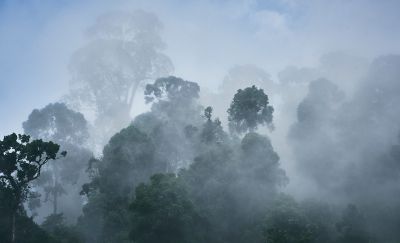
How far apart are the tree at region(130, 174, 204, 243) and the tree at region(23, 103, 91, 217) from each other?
2664cm

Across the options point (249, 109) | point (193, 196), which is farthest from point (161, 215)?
point (249, 109)

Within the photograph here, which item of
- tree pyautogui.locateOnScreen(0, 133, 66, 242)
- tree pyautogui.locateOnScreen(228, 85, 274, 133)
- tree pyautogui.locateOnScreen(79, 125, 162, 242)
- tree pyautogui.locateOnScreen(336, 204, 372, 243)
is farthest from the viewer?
tree pyautogui.locateOnScreen(228, 85, 274, 133)

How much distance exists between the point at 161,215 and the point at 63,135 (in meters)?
33.5

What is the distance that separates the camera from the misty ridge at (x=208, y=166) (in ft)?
123

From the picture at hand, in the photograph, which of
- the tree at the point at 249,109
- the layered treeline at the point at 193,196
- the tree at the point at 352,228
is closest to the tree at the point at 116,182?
the layered treeline at the point at 193,196

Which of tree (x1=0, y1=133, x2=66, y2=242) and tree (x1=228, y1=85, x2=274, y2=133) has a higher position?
tree (x1=228, y1=85, x2=274, y2=133)

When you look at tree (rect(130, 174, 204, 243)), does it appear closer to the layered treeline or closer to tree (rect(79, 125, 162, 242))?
the layered treeline

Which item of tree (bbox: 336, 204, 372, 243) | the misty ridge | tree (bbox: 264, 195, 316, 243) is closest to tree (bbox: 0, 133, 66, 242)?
the misty ridge

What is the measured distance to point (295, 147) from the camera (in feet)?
212

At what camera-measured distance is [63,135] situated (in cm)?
6419

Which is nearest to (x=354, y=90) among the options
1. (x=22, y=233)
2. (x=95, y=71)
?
(x=95, y=71)

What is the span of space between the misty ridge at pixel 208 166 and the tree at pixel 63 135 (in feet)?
0.58

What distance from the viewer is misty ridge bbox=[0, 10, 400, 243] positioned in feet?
123

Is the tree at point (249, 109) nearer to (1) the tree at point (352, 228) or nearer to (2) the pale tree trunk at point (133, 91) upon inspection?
(1) the tree at point (352, 228)
